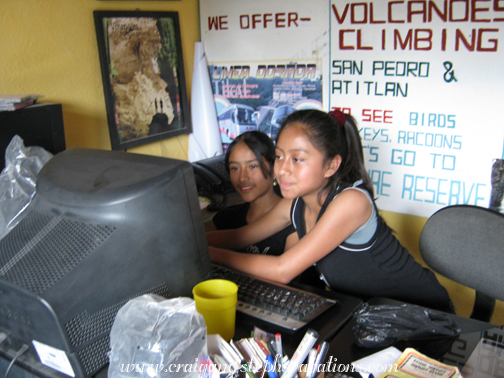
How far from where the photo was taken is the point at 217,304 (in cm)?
81

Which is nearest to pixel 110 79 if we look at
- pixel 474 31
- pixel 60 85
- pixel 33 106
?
pixel 60 85

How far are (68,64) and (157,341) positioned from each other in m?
1.50

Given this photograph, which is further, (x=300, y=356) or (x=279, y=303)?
(x=279, y=303)

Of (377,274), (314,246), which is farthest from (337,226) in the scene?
(377,274)

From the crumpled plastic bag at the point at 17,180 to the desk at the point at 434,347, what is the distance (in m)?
0.79

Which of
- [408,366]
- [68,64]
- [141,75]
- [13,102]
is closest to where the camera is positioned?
[408,366]

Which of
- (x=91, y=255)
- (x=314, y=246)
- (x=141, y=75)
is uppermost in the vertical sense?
(x=141, y=75)

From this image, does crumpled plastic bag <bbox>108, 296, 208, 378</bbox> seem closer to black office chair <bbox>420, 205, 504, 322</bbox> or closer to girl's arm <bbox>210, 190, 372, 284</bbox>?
girl's arm <bbox>210, 190, 372, 284</bbox>

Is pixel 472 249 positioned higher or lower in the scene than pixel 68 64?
lower

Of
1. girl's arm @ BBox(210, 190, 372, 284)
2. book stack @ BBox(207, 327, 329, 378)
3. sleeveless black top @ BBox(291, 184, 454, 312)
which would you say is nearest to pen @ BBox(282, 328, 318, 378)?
book stack @ BBox(207, 327, 329, 378)

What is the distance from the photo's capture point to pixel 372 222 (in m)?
1.27

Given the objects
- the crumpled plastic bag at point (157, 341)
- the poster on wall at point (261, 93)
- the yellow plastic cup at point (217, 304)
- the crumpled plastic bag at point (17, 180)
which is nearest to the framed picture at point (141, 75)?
the poster on wall at point (261, 93)

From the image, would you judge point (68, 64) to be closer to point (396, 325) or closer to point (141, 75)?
point (141, 75)

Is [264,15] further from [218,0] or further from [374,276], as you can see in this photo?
[374,276]
